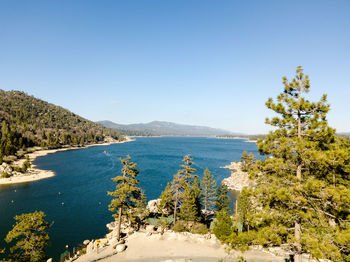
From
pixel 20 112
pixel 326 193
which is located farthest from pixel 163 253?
pixel 20 112

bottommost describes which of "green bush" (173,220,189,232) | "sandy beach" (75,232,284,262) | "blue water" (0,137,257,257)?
"blue water" (0,137,257,257)

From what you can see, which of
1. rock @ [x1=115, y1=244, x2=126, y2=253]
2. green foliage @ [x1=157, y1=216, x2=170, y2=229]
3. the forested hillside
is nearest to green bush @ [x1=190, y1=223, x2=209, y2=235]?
green foliage @ [x1=157, y1=216, x2=170, y2=229]

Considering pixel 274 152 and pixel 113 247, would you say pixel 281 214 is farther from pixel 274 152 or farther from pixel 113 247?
pixel 113 247

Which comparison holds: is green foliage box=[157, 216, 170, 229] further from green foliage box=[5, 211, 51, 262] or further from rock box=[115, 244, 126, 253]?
green foliage box=[5, 211, 51, 262]

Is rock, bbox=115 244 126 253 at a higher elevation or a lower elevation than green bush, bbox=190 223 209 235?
higher

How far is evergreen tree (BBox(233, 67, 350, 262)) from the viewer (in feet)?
29.2

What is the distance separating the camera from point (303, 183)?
10.1m

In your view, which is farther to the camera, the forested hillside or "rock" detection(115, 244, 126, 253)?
the forested hillside

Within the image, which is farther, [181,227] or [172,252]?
[181,227]

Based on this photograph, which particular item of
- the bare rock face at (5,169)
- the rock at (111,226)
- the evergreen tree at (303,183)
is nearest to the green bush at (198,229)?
the rock at (111,226)

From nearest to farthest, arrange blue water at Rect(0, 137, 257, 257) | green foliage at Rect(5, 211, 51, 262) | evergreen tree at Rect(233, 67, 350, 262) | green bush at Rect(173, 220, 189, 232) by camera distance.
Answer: evergreen tree at Rect(233, 67, 350, 262) → green foliage at Rect(5, 211, 51, 262) → green bush at Rect(173, 220, 189, 232) → blue water at Rect(0, 137, 257, 257)

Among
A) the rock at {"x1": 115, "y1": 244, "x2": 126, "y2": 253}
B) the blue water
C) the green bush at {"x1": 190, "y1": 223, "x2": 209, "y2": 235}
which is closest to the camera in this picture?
the rock at {"x1": 115, "y1": 244, "x2": 126, "y2": 253}

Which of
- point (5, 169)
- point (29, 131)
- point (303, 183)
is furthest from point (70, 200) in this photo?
point (29, 131)

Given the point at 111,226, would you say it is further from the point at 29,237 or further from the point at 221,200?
the point at 221,200
